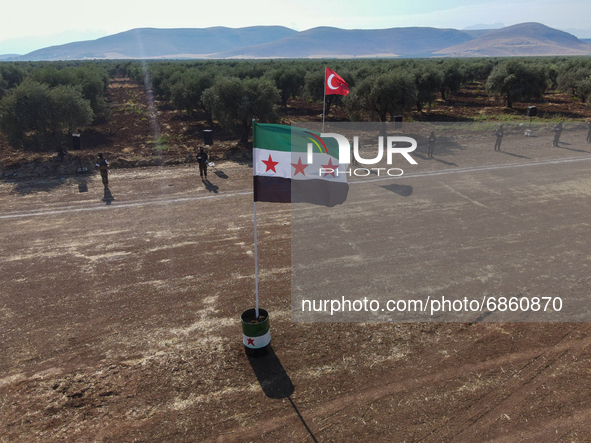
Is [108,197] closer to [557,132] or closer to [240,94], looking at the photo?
[240,94]

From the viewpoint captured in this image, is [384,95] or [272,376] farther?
[384,95]

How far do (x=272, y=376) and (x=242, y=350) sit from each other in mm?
896

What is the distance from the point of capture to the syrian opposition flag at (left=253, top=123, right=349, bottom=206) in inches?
260

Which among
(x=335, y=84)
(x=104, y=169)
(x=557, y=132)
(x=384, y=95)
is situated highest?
(x=335, y=84)

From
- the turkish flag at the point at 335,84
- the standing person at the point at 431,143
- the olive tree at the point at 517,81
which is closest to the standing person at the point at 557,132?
the standing person at the point at 431,143

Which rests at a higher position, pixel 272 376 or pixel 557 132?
pixel 557 132

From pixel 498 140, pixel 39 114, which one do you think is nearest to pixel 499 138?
pixel 498 140

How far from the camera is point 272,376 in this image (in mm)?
6410

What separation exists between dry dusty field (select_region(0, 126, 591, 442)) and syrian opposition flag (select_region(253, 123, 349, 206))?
9.49 feet

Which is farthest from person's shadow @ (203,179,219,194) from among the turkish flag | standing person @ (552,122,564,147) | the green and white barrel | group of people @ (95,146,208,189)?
standing person @ (552,122,564,147)

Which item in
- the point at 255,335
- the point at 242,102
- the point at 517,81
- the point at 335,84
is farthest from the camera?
the point at 517,81

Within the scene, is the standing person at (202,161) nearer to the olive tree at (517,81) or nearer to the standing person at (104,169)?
the standing person at (104,169)

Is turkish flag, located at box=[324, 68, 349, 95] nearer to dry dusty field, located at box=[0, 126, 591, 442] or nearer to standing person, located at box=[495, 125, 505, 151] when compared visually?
dry dusty field, located at box=[0, 126, 591, 442]

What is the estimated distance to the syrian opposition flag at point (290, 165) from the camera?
6.59 m
